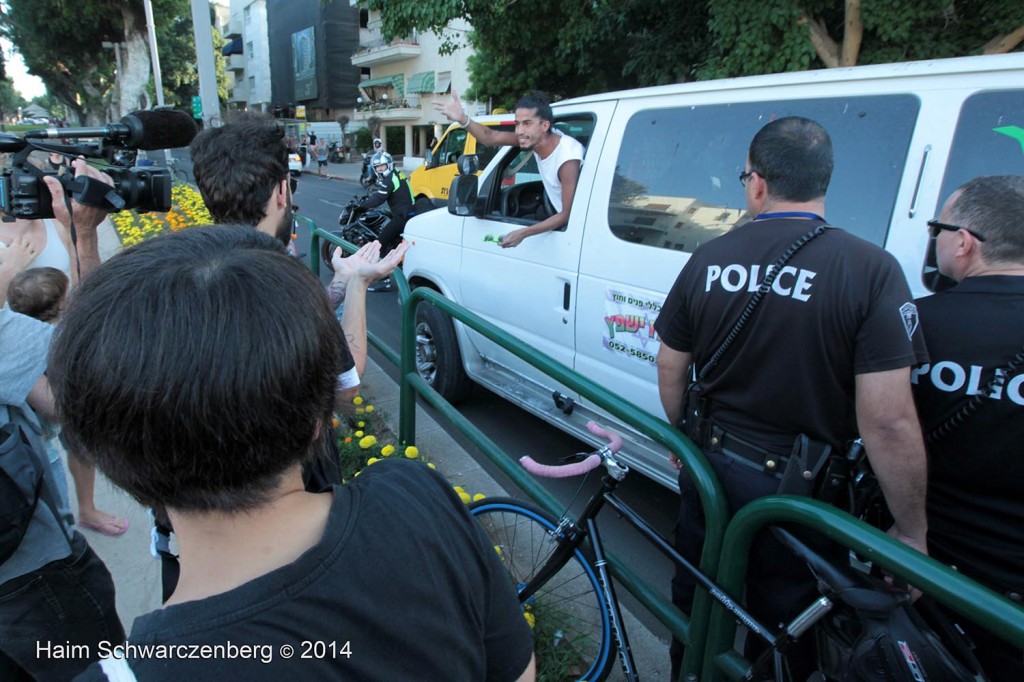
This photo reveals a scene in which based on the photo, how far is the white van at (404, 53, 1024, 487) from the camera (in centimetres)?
214

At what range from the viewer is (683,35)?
9867mm

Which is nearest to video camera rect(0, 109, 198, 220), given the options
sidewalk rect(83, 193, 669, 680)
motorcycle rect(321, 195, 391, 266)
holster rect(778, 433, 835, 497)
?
sidewalk rect(83, 193, 669, 680)

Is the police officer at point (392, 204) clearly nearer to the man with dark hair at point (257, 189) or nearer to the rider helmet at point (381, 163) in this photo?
the rider helmet at point (381, 163)

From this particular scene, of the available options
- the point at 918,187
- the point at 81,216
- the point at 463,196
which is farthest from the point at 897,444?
the point at 463,196

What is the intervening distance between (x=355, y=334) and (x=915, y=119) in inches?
82.5

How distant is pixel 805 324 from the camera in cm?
171

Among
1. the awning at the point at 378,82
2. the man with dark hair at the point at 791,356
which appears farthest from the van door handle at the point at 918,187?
the awning at the point at 378,82

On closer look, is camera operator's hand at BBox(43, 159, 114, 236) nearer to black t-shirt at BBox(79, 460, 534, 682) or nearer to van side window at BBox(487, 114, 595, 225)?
black t-shirt at BBox(79, 460, 534, 682)

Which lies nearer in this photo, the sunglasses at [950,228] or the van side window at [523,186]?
the sunglasses at [950,228]

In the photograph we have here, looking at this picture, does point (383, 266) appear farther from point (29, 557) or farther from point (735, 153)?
point (735, 153)

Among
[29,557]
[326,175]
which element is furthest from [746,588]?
[326,175]

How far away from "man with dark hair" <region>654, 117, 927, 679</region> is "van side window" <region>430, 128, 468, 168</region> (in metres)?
8.60

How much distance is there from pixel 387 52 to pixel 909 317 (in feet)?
115

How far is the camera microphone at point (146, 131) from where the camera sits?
7.61 feet
